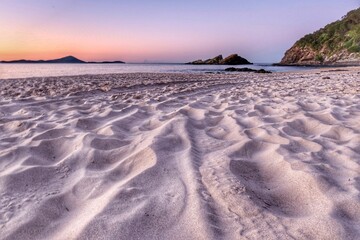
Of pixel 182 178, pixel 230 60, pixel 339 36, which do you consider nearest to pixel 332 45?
pixel 339 36

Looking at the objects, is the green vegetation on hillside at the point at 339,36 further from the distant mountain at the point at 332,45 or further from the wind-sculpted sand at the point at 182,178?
the wind-sculpted sand at the point at 182,178

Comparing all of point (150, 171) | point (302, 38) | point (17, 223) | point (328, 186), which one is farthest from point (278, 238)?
point (302, 38)

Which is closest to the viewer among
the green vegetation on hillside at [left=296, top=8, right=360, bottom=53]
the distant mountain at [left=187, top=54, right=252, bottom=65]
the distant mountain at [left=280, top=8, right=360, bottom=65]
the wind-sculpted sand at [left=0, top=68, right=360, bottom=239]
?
the wind-sculpted sand at [left=0, top=68, right=360, bottom=239]

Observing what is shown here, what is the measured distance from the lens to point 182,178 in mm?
2064

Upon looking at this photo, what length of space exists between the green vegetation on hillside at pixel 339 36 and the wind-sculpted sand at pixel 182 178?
249 ft

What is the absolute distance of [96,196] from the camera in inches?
73.2

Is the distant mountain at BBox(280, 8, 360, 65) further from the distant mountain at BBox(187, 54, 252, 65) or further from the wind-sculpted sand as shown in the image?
the wind-sculpted sand

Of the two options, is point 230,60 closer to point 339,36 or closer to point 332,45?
point 332,45

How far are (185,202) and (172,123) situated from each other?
177cm

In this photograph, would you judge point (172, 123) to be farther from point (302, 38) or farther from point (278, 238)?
point (302, 38)

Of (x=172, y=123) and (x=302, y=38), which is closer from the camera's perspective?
(x=172, y=123)

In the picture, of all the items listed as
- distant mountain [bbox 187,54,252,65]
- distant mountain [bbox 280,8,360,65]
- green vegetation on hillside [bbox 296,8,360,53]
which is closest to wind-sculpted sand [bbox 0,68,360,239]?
distant mountain [bbox 280,8,360,65]

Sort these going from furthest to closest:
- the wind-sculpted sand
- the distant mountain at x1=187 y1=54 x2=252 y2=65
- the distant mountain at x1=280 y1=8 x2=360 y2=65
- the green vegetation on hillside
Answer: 1. the distant mountain at x1=187 y1=54 x2=252 y2=65
2. the green vegetation on hillside
3. the distant mountain at x1=280 y1=8 x2=360 y2=65
4. the wind-sculpted sand

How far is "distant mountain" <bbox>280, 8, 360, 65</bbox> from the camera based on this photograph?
7081cm
